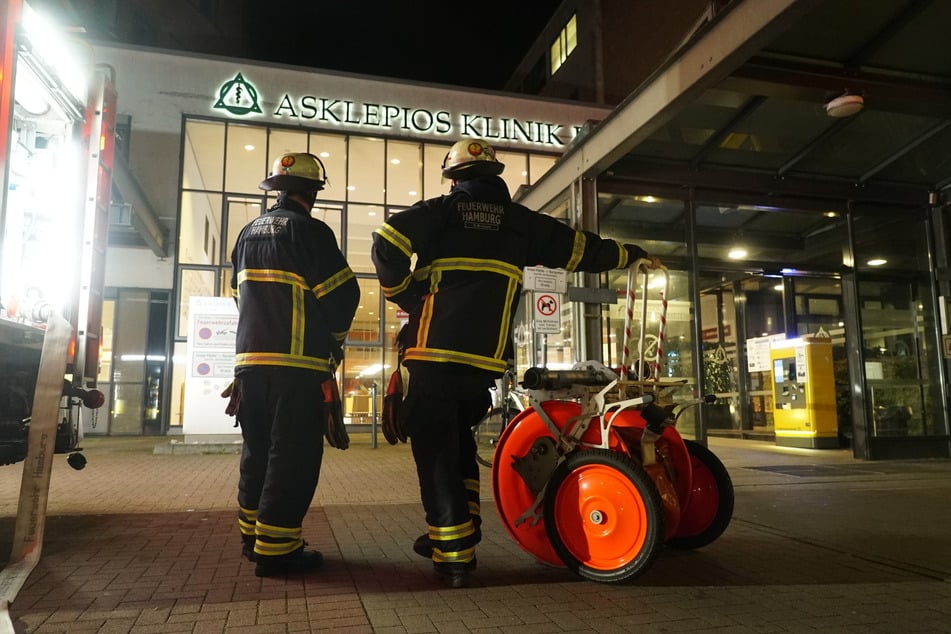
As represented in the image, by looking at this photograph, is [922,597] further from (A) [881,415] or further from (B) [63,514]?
(A) [881,415]

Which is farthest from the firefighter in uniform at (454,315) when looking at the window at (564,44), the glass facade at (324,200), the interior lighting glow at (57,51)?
the window at (564,44)

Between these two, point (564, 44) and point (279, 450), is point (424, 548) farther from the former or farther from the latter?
point (564, 44)

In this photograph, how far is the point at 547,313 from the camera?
8.72 m

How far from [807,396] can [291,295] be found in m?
10.0

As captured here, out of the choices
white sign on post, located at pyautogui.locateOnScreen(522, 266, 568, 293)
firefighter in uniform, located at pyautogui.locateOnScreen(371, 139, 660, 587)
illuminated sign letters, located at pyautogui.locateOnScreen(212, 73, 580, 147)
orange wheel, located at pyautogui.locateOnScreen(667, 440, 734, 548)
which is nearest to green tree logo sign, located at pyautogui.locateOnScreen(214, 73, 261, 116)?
illuminated sign letters, located at pyautogui.locateOnScreen(212, 73, 580, 147)

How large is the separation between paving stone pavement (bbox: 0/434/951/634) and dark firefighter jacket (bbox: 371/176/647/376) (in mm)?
1105

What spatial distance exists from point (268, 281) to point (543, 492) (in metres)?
1.75

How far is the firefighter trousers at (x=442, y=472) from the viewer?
3336 mm

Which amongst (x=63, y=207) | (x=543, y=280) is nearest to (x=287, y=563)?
(x=63, y=207)

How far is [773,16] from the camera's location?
16.9ft

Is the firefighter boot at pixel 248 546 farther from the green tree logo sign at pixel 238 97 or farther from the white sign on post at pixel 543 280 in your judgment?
the green tree logo sign at pixel 238 97

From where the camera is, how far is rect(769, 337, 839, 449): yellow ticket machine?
1127cm

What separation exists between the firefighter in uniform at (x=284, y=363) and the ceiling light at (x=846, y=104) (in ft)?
17.8

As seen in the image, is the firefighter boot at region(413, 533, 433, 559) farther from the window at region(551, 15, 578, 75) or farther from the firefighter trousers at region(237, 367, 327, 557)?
the window at region(551, 15, 578, 75)
